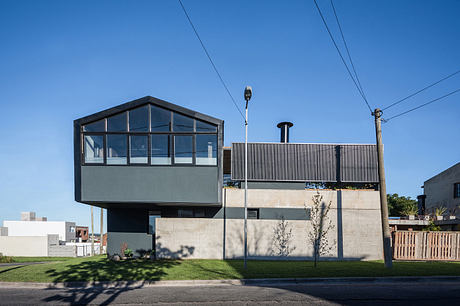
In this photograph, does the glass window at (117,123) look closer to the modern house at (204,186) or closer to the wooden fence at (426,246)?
the modern house at (204,186)

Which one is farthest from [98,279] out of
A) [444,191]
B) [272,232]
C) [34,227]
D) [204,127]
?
[34,227]

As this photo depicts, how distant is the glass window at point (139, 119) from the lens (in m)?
14.1

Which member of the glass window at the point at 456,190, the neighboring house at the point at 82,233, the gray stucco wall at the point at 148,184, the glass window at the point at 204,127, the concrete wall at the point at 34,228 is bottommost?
the neighboring house at the point at 82,233

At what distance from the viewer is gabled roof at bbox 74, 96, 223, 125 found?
1402 cm

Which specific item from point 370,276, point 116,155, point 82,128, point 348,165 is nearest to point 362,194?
point 348,165

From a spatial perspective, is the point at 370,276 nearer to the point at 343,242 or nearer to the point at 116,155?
the point at 343,242

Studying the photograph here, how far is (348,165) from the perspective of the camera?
1684 cm

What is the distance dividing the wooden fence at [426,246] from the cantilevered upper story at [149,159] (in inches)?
407

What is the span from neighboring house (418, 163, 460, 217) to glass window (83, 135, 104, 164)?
25625 millimetres

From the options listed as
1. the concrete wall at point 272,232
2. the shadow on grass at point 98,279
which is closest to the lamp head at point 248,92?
the concrete wall at point 272,232

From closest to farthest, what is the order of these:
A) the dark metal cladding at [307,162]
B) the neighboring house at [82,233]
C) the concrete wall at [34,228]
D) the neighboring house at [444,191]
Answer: the dark metal cladding at [307,162], the neighboring house at [444,191], the concrete wall at [34,228], the neighboring house at [82,233]

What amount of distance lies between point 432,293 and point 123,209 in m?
14.2

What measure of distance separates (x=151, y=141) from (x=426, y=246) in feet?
50.0

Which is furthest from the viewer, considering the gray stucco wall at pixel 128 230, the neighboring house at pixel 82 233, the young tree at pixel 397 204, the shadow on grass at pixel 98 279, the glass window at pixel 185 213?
the neighboring house at pixel 82 233
